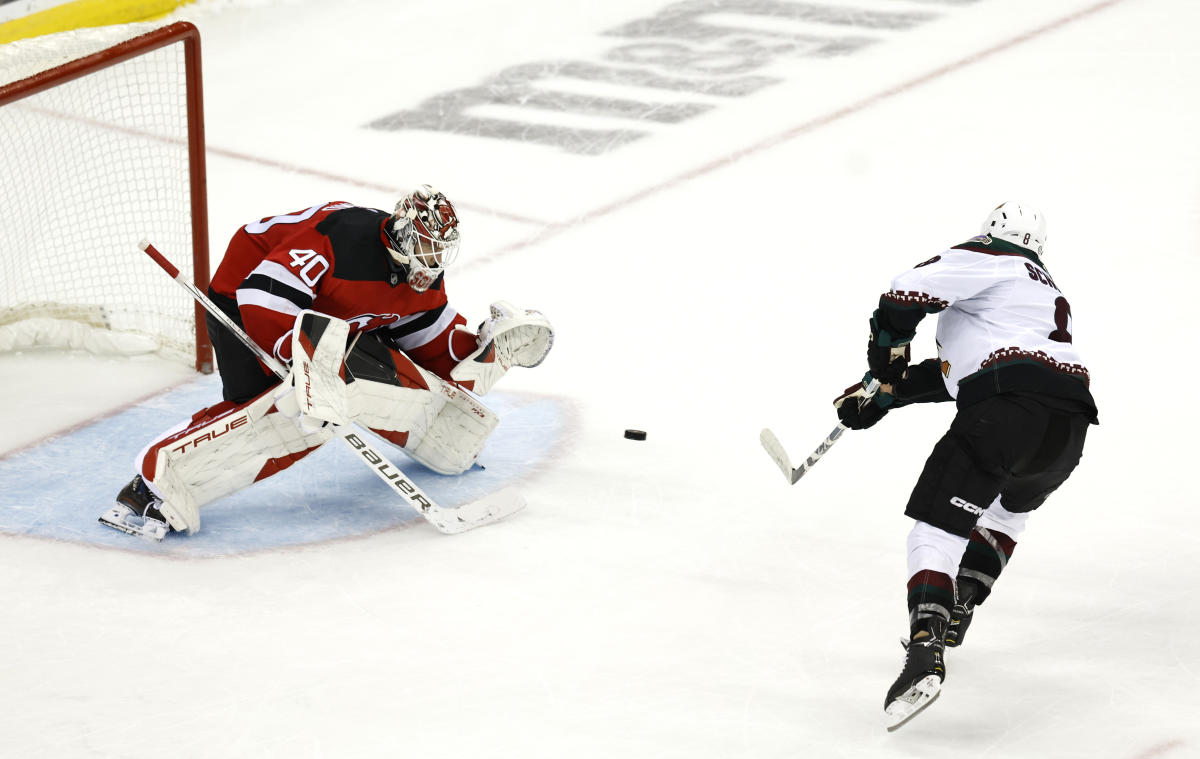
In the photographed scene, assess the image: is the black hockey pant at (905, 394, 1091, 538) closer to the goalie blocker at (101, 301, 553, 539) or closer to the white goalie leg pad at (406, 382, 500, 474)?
the goalie blocker at (101, 301, 553, 539)

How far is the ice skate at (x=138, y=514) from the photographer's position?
12.8 feet

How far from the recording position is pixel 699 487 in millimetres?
4242

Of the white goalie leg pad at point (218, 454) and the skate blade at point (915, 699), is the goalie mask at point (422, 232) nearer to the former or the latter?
the white goalie leg pad at point (218, 454)

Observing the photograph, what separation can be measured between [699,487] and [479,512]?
0.56 metres

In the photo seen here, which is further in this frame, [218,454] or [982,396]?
[218,454]

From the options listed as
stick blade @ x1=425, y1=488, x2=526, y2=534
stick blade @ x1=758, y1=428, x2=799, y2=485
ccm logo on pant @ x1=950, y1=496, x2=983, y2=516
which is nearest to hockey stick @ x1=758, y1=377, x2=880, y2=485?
stick blade @ x1=758, y1=428, x2=799, y2=485

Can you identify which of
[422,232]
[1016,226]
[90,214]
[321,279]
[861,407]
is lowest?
[90,214]

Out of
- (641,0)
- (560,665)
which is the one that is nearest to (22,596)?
(560,665)

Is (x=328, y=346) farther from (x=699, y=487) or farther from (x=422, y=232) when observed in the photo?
(x=699, y=487)

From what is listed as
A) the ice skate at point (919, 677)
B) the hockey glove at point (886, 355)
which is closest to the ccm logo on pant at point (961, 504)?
the ice skate at point (919, 677)

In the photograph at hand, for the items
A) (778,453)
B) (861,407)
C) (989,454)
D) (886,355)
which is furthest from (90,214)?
(989,454)

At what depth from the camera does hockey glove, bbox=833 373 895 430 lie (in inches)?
139

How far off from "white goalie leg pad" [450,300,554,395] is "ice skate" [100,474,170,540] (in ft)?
2.43

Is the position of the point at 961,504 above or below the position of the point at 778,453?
above
